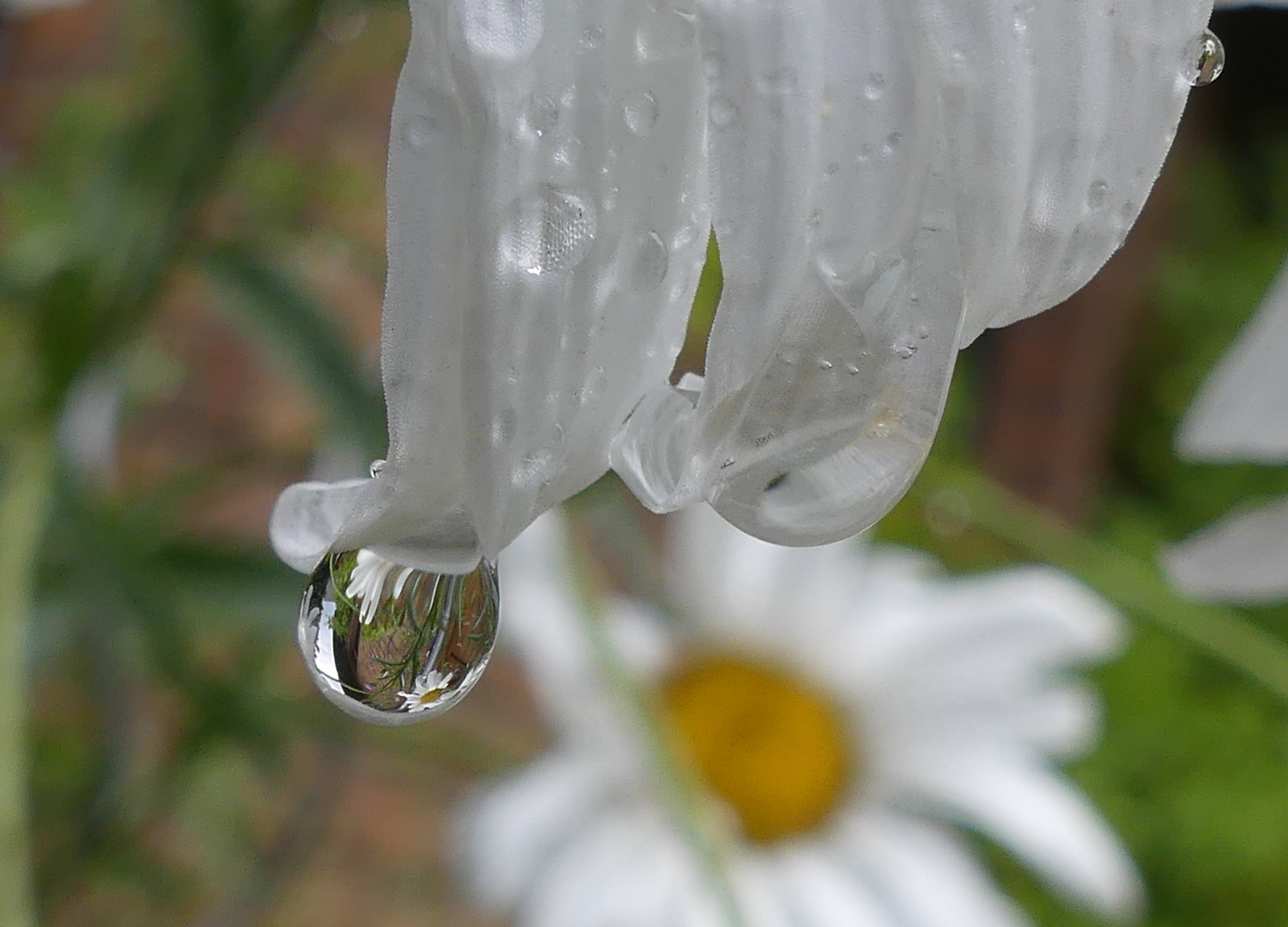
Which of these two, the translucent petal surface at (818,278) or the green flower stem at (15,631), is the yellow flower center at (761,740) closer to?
the green flower stem at (15,631)

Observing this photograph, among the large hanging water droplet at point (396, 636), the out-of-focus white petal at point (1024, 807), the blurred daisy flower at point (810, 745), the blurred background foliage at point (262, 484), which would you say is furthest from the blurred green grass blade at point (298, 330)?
the out-of-focus white petal at point (1024, 807)

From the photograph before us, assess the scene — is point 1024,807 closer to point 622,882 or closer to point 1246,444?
point 622,882

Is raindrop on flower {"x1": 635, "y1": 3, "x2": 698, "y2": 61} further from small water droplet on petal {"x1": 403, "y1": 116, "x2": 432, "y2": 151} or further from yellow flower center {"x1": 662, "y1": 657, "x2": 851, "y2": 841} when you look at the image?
yellow flower center {"x1": 662, "y1": 657, "x2": 851, "y2": 841}

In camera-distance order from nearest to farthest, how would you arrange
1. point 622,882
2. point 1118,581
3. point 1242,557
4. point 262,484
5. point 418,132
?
point 418,132 → point 1242,557 → point 1118,581 → point 622,882 → point 262,484

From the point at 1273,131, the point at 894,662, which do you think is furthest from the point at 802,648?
the point at 1273,131

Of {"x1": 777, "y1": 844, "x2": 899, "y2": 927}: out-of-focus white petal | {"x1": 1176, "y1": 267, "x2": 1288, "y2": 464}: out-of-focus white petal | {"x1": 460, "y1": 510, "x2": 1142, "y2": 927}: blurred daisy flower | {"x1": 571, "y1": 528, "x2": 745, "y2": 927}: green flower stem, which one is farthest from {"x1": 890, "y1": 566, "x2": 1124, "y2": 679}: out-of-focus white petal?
{"x1": 1176, "y1": 267, "x2": 1288, "y2": 464}: out-of-focus white petal

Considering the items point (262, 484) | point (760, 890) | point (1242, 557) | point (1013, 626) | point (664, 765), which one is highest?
point (1242, 557)

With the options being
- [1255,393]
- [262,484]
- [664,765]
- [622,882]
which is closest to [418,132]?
[1255,393]
